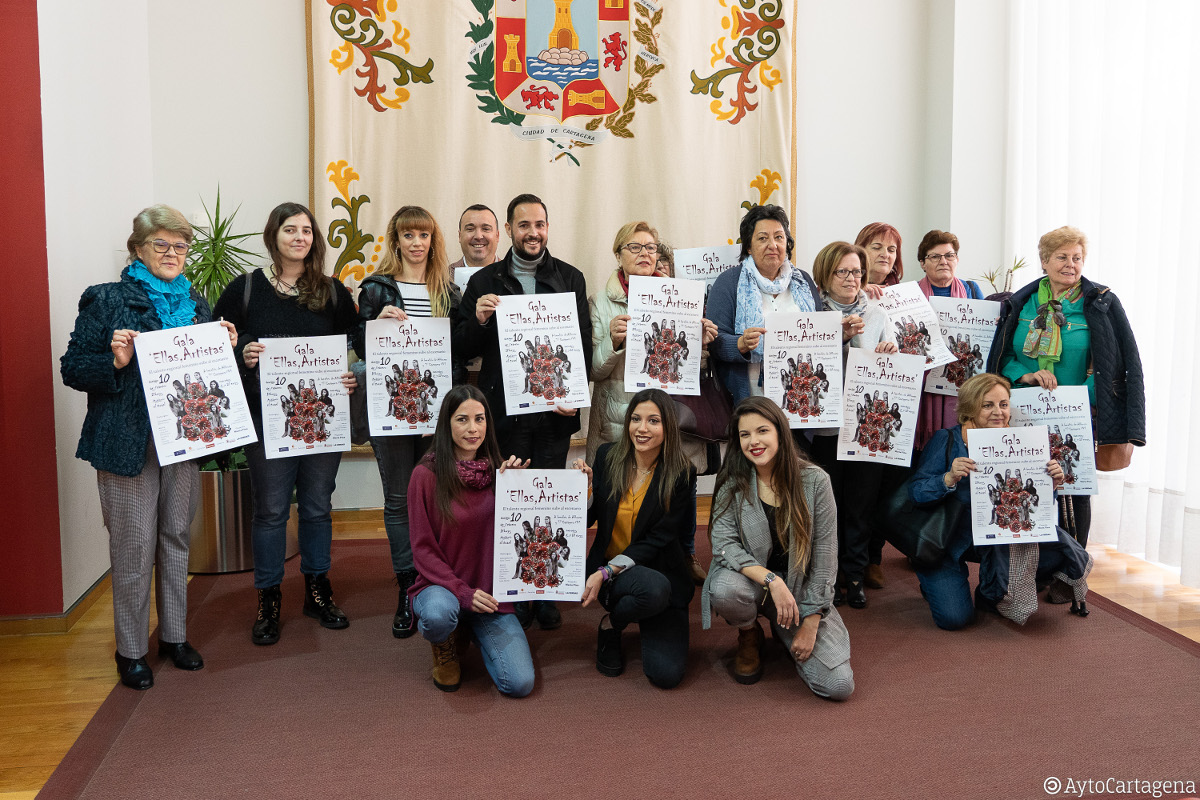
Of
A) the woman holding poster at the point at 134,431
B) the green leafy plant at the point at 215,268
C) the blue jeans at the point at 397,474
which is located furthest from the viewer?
the green leafy plant at the point at 215,268

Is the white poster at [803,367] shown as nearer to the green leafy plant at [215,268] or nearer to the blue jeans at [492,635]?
the blue jeans at [492,635]

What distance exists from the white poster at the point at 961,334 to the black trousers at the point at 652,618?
64.1 inches

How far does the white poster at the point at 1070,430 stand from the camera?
11.0ft

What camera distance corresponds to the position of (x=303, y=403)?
3139mm

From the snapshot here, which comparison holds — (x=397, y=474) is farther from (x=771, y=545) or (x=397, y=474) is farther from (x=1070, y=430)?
(x=1070, y=430)

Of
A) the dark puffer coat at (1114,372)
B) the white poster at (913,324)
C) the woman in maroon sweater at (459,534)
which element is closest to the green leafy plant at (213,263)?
the woman in maroon sweater at (459,534)

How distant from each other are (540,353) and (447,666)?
3.73 feet

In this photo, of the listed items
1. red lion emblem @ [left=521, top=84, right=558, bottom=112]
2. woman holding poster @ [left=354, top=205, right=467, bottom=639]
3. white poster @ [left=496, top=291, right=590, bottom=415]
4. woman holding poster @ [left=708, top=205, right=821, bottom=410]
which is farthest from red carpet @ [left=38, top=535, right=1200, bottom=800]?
red lion emblem @ [left=521, top=84, right=558, bottom=112]

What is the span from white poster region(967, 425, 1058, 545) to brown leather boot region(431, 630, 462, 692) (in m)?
1.93

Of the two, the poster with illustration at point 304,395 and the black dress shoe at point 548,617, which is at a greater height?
the poster with illustration at point 304,395

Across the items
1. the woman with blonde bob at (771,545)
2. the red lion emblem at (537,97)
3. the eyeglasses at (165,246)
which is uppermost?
the red lion emblem at (537,97)

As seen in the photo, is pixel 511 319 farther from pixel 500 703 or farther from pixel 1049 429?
pixel 1049 429

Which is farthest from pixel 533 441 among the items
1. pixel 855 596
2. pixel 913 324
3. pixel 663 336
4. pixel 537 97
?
pixel 537 97

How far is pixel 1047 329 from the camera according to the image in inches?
138
